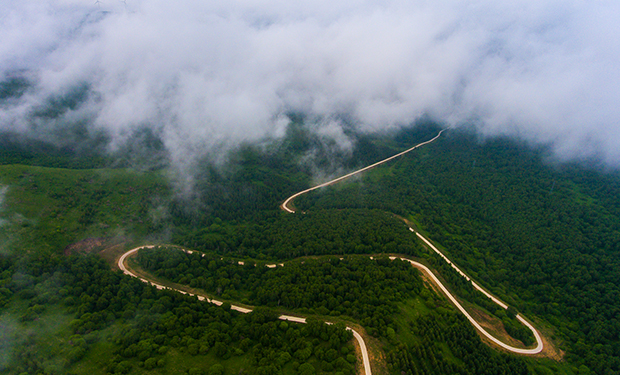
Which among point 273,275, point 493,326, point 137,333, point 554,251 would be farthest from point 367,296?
point 554,251

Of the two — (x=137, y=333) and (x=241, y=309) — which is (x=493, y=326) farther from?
(x=137, y=333)

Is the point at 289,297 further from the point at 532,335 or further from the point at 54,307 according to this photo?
the point at 532,335

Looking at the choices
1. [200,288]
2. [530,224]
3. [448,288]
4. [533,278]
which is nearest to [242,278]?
[200,288]

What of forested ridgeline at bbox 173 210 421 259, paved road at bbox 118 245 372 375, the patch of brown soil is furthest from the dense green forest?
paved road at bbox 118 245 372 375

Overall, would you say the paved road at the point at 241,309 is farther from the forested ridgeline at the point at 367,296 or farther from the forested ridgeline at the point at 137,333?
the forested ridgeline at the point at 367,296

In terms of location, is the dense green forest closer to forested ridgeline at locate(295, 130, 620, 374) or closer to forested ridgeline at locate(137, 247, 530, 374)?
forested ridgeline at locate(137, 247, 530, 374)

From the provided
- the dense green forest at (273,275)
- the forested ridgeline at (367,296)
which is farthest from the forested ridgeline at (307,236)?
the forested ridgeline at (367,296)
